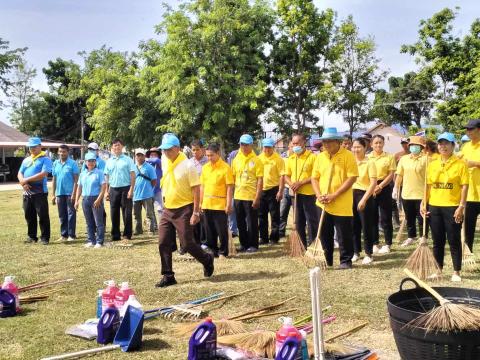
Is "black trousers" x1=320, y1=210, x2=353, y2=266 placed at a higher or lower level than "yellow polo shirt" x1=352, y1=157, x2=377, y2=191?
lower

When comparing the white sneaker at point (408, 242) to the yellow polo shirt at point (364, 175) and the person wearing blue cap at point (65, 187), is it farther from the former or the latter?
the person wearing blue cap at point (65, 187)

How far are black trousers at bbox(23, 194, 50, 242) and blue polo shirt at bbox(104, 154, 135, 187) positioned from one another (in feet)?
4.43

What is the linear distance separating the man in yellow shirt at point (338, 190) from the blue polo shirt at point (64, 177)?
5.66 metres

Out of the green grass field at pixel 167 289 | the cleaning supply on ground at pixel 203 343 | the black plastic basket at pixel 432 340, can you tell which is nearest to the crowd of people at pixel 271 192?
the green grass field at pixel 167 289

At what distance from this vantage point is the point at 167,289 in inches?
257

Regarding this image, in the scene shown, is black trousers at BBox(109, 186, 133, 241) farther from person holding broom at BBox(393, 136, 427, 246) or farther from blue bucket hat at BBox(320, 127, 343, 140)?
person holding broom at BBox(393, 136, 427, 246)

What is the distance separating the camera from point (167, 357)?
14.0ft

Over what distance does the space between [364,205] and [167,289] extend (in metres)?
3.43

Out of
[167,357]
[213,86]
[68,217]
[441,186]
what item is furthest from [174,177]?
[213,86]

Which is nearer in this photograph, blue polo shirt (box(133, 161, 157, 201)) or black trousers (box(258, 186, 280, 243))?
black trousers (box(258, 186, 280, 243))

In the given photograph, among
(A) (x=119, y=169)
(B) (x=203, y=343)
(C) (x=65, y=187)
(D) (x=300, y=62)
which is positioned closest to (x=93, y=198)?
(A) (x=119, y=169)

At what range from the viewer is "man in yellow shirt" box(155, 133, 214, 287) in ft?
22.1

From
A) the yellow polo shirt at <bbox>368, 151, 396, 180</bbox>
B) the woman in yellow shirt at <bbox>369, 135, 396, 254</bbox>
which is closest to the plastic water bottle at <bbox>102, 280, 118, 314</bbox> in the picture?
the woman in yellow shirt at <bbox>369, 135, 396, 254</bbox>

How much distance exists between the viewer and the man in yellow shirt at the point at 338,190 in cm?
715
